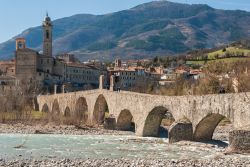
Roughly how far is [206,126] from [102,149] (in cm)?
812

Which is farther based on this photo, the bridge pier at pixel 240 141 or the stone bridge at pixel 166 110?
the stone bridge at pixel 166 110

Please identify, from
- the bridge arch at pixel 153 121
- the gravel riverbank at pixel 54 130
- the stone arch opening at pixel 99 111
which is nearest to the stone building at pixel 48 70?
the stone arch opening at pixel 99 111

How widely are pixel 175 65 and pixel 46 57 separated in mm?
64600

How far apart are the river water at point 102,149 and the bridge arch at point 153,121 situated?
11.1 ft

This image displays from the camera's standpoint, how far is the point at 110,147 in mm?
35094

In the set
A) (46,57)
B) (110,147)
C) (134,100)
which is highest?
(46,57)

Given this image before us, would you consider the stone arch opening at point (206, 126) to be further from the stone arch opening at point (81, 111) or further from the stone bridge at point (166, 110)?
the stone arch opening at point (81, 111)

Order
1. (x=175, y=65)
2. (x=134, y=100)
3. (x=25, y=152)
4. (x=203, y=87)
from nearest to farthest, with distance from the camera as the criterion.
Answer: (x=25, y=152)
(x=134, y=100)
(x=203, y=87)
(x=175, y=65)

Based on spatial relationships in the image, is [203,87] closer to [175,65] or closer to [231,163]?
[231,163]

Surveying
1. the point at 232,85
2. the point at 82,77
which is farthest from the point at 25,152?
the point at 82,77

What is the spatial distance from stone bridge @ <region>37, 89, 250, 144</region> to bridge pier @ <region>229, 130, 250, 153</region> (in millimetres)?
1329

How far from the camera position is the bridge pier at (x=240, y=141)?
26750 mm

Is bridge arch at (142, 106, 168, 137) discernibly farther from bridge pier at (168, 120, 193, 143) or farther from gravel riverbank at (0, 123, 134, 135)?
bridge pier at (168, 120, 193, 143)

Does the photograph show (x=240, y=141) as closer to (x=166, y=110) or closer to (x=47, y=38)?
(x=166, y=110)
